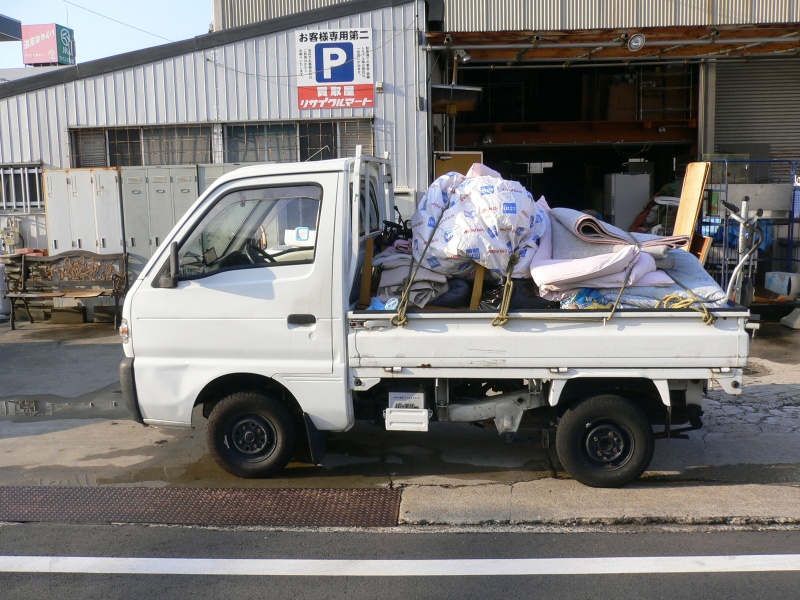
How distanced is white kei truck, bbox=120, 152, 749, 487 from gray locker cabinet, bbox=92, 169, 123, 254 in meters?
7.46

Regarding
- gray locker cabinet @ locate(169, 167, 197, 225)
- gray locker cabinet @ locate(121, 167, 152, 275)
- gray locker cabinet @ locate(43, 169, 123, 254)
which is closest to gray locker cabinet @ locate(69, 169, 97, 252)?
gray locker cabinet @ locate(43, 169, 123, 254)

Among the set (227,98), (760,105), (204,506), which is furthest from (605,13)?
(204,506)

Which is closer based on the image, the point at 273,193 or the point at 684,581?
the point at 684,581

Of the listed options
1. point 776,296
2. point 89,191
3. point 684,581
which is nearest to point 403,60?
point 89,191

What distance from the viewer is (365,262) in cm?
570

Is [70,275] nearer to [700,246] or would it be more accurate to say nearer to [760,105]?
[700,246]

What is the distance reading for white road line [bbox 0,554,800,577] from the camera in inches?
172

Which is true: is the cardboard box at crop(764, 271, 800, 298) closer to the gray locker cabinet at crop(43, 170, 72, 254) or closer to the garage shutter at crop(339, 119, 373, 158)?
the garage shutter at crop(339, 119, 373, 158)

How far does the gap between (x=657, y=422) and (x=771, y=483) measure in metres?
0.93

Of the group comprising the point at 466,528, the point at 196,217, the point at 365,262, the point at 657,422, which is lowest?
the point at 466,528

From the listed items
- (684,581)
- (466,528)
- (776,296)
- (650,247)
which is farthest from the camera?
(776,296)

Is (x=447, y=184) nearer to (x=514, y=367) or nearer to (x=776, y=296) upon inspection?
(x=514, y=367)

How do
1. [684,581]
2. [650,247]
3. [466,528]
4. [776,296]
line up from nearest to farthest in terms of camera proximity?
1. [684,581]
2. [466,528]
3. [650,247]
4. [776,296]

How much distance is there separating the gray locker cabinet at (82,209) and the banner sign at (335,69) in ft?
11.9
